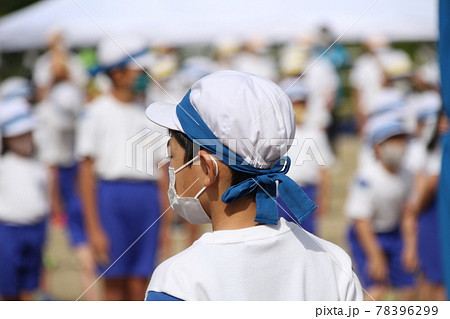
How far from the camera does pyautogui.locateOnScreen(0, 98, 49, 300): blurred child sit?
4.11 metres

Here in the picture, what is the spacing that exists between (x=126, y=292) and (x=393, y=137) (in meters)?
1.79

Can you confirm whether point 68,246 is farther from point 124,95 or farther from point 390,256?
point 390,256

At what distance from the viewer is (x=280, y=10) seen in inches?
279

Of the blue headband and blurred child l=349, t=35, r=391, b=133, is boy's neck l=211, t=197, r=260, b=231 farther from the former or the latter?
blurred child l=349, t=35, r=391, b=133

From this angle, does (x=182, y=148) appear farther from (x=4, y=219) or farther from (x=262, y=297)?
(x=4, y=219)

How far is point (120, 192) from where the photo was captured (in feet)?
12.6

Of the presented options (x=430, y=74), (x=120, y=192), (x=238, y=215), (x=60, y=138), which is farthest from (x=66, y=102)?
(x=238, y=215)

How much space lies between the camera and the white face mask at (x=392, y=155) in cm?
432

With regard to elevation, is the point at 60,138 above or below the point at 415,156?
above

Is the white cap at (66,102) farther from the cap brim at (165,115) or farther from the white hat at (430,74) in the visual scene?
the cap brim at (165,115)

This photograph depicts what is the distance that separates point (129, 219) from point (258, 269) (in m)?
2.40

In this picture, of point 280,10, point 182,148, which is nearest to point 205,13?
point 280,10

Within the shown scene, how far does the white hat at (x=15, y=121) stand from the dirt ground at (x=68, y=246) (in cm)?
101

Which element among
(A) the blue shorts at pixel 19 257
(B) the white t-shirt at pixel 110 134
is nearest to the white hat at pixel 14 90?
(A) the blue shorts at pixel 19 257
